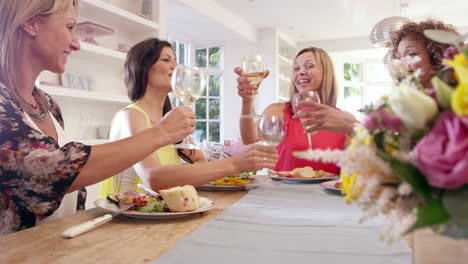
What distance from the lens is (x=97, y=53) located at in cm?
333

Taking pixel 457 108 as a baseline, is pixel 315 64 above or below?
above

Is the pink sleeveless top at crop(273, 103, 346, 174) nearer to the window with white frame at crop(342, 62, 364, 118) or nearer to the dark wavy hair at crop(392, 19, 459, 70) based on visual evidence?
the dark wavy hair at crop(392, 19, 459, 70)

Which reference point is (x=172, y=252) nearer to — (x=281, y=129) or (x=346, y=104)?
(x=281, y=129)

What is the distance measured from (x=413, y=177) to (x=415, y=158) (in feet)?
0.08

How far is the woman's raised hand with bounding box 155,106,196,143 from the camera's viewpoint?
1.12 metres

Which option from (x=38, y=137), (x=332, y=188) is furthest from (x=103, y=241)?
(x=332, y=188)

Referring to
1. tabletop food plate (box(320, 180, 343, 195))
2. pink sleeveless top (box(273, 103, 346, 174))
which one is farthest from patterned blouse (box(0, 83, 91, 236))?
pink sleeveless top (box(273, 103, 346, 174))

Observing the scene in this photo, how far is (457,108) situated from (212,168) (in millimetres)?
1078

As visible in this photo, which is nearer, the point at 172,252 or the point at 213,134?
the point at 172,252

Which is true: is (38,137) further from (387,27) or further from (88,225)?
(387,27)

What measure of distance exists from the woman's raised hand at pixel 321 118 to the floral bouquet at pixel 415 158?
0.89 meters

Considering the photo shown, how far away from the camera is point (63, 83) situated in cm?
320

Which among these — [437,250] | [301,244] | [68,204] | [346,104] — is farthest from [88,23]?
[346,104]

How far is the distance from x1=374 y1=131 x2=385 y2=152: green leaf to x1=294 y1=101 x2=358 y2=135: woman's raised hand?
36.3 inches
